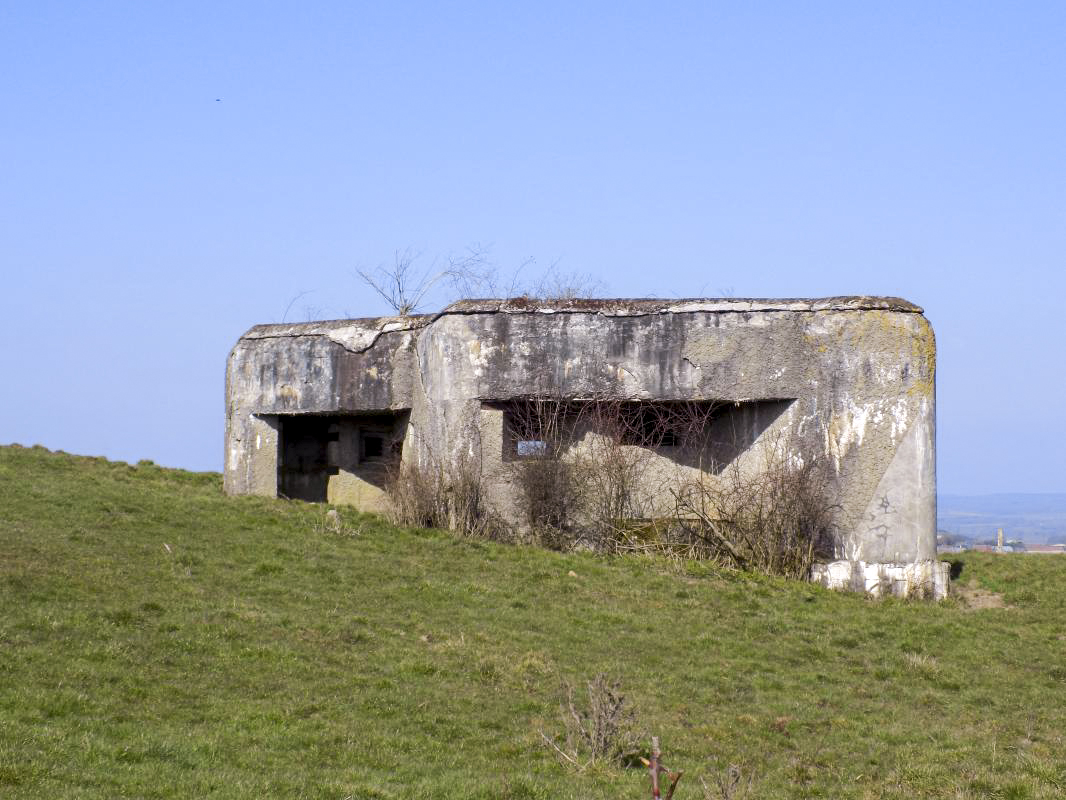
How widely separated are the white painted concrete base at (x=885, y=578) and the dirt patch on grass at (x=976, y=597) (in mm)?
387

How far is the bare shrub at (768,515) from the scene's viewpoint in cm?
1848

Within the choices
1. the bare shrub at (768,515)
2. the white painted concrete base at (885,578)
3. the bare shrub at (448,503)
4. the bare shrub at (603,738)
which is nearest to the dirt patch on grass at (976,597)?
the white painted concrete base at (885,578)

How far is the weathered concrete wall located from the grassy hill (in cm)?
164

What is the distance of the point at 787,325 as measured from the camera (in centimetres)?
1908

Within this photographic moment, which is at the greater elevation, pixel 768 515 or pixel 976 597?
pixel 768 515

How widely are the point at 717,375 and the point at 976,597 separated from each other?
499cm

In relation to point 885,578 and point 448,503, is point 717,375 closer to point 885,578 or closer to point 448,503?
point 885,578

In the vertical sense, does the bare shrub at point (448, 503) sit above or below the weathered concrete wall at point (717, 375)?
below

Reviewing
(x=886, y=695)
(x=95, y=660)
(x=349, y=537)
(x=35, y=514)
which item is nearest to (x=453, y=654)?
(x=95, y=660)

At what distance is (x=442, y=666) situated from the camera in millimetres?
12273

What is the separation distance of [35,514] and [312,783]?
33.4 feet

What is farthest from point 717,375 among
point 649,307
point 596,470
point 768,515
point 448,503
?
point 448,503

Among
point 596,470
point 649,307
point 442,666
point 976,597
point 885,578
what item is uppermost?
→ point 649,307

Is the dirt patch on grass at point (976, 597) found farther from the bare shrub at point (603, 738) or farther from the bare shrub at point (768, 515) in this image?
the bare shrub at point (603, 738)
